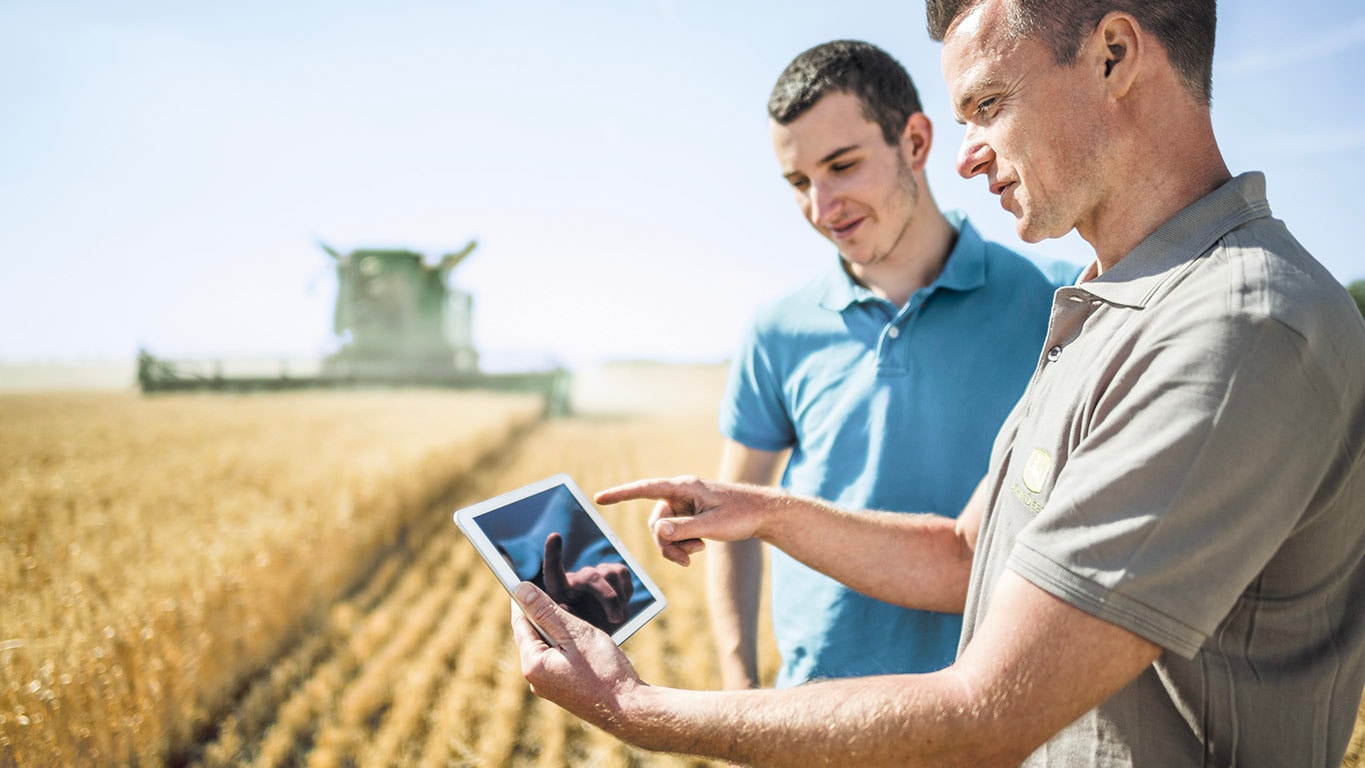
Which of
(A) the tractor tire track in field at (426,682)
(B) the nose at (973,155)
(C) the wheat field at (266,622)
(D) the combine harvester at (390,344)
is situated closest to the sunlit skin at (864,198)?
(B) the nose at (973,155)

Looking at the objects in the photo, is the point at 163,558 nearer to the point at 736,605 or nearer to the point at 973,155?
the point at 736,605

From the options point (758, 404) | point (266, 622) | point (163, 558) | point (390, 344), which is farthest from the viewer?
point (390, 344)

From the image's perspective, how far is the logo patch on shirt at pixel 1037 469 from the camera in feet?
3.67

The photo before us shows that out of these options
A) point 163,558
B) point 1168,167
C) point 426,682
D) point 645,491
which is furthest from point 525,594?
point 163,558

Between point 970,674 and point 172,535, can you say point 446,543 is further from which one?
point 970,674

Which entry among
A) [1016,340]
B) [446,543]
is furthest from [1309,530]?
[446,543]

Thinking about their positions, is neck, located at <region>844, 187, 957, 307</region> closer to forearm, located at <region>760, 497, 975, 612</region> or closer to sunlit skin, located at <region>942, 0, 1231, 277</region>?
forearm, located at <region>760, 497, 975, 612</region>

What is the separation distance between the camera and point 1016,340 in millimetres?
2033

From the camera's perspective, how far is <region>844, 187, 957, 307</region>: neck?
→ 7.36ft

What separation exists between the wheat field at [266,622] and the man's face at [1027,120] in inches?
106

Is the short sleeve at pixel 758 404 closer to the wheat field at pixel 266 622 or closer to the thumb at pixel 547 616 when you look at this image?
the thumb at pixel 547 616

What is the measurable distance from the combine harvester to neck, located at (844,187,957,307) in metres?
22.3

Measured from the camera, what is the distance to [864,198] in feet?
7.35

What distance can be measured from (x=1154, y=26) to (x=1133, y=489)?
69 cm
